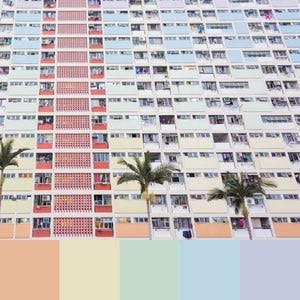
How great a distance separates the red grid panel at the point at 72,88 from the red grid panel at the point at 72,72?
1.17 metres

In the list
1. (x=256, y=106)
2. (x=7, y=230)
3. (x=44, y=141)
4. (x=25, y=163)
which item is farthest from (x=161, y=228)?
(x=256, y=106)

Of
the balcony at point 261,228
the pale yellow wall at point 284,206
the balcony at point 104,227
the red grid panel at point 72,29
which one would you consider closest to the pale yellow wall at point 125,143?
the balcony at point 104,227

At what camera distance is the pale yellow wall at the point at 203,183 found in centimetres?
4641

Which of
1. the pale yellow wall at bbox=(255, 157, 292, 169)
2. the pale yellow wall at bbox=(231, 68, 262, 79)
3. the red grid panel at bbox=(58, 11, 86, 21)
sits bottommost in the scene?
the pale yellow wall at bbox=(255, 157, 292, 169)

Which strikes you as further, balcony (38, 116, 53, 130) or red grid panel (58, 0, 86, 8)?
red grid panel (58, 0, 86, 8)

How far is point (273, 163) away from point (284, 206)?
5347mm

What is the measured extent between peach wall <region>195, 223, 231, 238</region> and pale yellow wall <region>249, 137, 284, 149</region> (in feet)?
36.1

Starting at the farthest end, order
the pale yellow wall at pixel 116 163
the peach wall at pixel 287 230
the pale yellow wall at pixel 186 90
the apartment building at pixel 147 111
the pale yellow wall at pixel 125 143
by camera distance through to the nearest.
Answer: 1. the pale yellow wall at pixel 186 90
2. the pale yellow wall at pixel 125 143
3. the pale yellow wall at pixel 116 163
4. the apartment building at pixel 147 111
5. the peach wall at pixel 287 230

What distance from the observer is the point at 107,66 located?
2149 inches

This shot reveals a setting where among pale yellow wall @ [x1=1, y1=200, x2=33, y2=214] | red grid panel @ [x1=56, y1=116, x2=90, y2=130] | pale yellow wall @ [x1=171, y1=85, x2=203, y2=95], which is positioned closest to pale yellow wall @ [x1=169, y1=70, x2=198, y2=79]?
pale yellow wall @ [x1=171, y1=85, x2=203, y2=95]

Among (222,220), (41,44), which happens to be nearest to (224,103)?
(222,220)

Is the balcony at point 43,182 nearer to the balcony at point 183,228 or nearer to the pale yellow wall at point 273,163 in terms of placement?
the balcony at point 183,228

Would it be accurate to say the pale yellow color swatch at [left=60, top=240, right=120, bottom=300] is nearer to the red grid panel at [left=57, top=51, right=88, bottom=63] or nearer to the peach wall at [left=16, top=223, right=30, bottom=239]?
the peach wall at [left=16, top=223, right=30, bottom=239]

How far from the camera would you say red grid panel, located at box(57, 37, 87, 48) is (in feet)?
185
